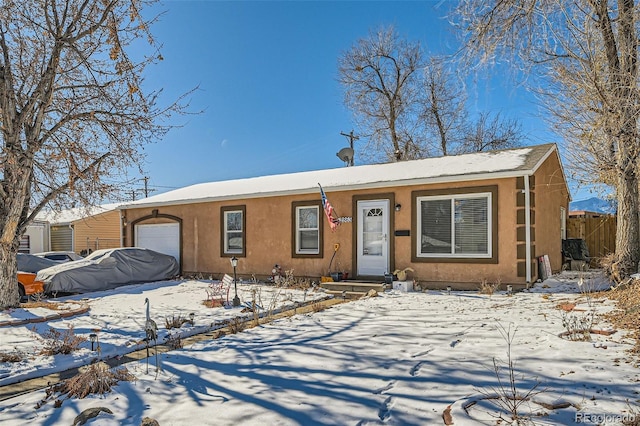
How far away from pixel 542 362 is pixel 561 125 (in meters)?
6.68

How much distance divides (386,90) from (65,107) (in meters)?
A: 18.5

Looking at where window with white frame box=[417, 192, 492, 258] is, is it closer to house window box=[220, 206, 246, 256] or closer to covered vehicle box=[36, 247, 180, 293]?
house window box=[220, 206, 246, 256]

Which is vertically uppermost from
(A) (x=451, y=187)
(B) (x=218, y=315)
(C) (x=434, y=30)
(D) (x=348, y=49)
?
(D) (x=348, y=49)

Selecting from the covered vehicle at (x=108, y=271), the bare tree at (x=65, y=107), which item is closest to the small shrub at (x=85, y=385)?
the bare tree at (x=65, y=107)

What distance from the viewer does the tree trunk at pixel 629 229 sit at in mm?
8094

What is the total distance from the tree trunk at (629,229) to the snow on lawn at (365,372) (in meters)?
2.02

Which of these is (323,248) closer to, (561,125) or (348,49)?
(561,125)

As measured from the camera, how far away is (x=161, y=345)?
550 cm

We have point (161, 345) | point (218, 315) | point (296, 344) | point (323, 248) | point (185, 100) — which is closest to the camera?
point (296, 344)

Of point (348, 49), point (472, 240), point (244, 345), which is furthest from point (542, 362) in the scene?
point (348, 49)

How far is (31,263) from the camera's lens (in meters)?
11.6

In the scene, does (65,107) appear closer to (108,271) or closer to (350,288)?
(108,271)

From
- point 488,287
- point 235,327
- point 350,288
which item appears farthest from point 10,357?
point 488,287

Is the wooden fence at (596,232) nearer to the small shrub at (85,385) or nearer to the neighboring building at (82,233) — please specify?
the small shrub at (85,385)
